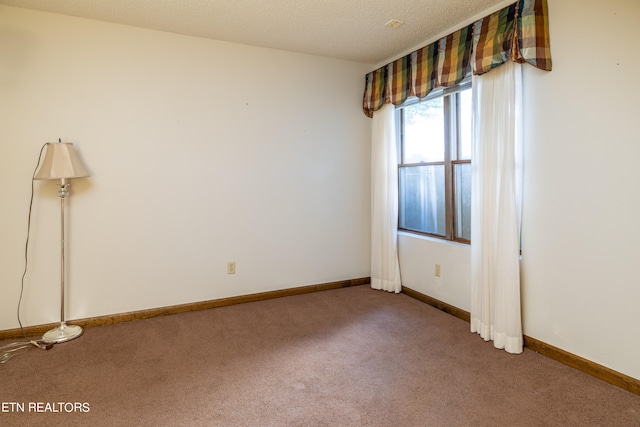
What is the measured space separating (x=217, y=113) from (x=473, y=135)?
2.24 metres

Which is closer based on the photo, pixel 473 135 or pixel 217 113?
pixel 473 135

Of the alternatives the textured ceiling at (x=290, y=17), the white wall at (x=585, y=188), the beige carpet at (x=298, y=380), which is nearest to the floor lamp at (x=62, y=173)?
the beige carpet at (x=298, y=380)

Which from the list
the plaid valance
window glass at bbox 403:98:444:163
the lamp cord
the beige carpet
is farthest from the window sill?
the lamp cord

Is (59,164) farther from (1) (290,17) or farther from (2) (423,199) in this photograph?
(2) (423,199)

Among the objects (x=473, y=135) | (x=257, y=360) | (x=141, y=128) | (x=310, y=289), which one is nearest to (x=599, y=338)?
(x=473, y=135)

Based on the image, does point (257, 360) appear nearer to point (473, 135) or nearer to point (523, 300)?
point (523, 300)

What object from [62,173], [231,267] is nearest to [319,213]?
[231,267]

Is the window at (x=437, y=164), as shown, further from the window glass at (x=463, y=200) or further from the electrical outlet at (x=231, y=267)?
the electrical outlet at (x=231, y=267)

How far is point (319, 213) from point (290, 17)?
188cm

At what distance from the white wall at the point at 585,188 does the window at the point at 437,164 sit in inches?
26.3

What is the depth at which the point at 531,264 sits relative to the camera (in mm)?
2467

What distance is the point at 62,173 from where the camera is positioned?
2588 mm

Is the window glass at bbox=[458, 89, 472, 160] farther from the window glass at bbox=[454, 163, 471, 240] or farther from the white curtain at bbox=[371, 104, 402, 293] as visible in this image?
the white curtain at bbox=[371, 104, 402, 293]

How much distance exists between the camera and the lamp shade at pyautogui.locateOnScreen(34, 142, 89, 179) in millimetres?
2578
